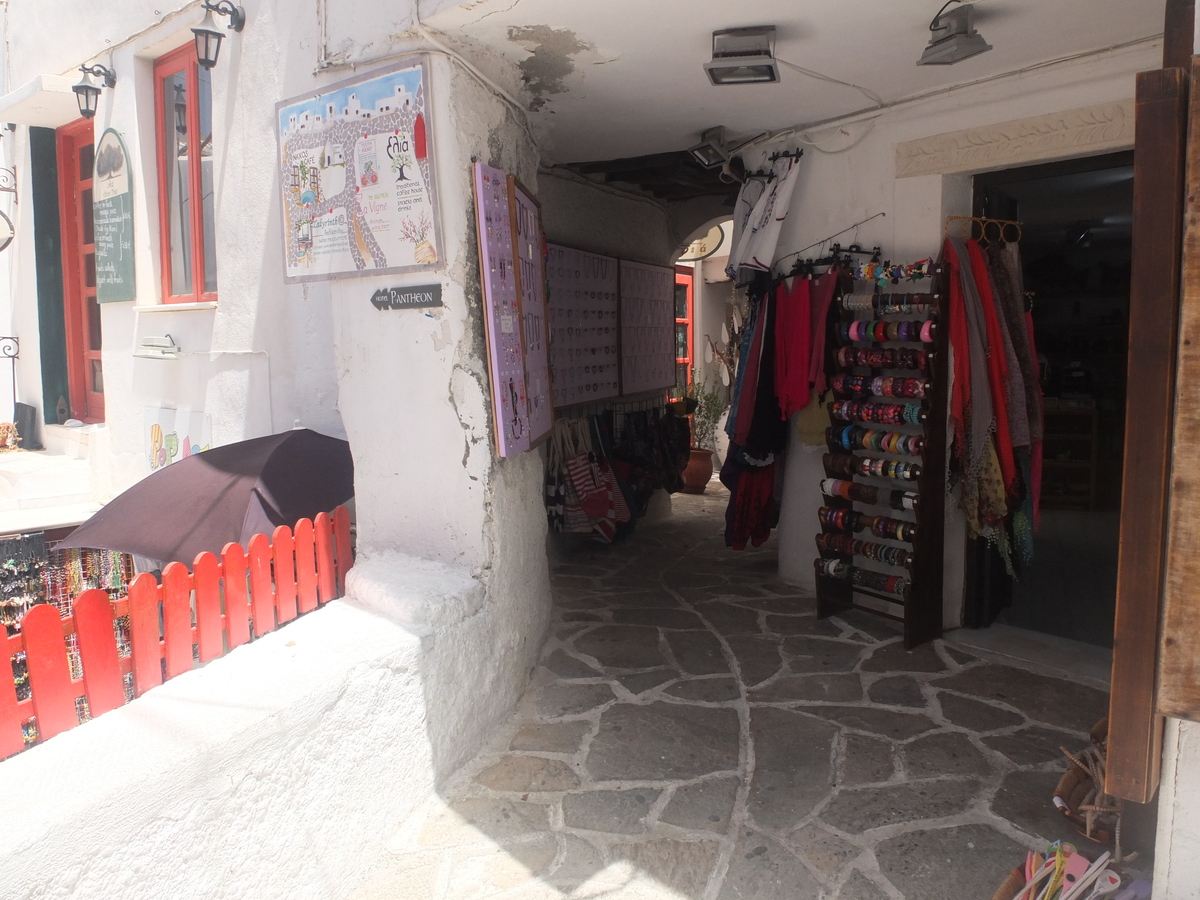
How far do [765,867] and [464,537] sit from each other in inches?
68.1

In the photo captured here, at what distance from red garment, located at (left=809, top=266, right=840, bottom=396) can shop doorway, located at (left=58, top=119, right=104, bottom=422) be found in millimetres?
5761

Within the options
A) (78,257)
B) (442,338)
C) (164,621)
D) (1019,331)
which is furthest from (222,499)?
(78,257)

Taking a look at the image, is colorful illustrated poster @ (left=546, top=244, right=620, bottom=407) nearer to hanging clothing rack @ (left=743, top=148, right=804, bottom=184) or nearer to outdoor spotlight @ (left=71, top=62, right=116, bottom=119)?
hanging clothing rack @ (left=743, top=148, right=804, bottom=184)

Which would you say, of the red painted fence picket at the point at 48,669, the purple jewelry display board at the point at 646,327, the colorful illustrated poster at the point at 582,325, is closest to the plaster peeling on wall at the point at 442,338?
the red painted fence picket at the point at 48,669

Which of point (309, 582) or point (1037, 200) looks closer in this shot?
point (309, 582)

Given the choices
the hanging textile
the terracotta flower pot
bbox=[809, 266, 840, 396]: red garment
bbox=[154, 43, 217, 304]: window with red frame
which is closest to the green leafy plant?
the terracotta flower pot

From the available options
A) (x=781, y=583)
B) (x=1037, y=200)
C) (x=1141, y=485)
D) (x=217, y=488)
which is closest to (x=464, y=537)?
(x=217, y=488)

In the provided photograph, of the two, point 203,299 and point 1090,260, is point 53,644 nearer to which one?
point 203,299

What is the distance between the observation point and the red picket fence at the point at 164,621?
7.32 ft

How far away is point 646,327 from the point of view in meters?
7.59

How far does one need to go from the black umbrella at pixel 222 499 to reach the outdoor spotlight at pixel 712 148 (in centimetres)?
294

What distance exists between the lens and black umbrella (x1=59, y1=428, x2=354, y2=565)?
3.58 m

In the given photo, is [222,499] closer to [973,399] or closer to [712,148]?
[712,148]

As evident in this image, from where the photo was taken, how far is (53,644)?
2.25 m
